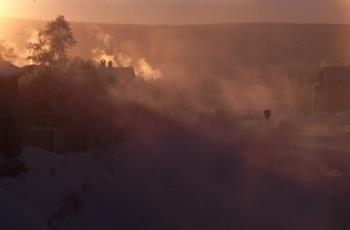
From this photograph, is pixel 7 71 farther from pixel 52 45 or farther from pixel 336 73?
pixel 336 73

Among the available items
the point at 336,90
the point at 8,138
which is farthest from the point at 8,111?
the point at 336,90

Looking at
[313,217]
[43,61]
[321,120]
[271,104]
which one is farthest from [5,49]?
[271,104]

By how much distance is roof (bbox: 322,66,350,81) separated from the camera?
7762 cm

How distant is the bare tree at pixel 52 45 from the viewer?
43287 millimetres

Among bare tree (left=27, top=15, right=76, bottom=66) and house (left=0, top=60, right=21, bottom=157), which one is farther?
bare tree (left=27, top=15, right=76, bottom=66)

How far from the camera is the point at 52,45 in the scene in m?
44.0

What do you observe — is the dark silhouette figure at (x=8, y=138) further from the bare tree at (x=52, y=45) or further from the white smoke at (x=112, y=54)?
the white smoke at (x=112, y=54)

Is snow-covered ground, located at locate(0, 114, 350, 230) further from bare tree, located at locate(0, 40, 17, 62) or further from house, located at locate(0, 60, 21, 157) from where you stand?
bare tree, located at locate(0, 40, 17, 62)

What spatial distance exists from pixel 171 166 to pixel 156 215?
6.12 meters

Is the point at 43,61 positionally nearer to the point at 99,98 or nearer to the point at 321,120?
the point at 99,98

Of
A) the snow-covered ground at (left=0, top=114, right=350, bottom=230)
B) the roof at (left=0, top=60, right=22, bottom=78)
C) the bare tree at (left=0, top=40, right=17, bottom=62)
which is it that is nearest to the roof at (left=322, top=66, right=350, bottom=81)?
the snow-covered ground at (left=0, top=114, right=350, bottom=230)

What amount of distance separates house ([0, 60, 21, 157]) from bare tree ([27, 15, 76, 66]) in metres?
14.9

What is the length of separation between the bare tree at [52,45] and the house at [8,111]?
14925 mm

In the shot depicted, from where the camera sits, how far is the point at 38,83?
33688mm
